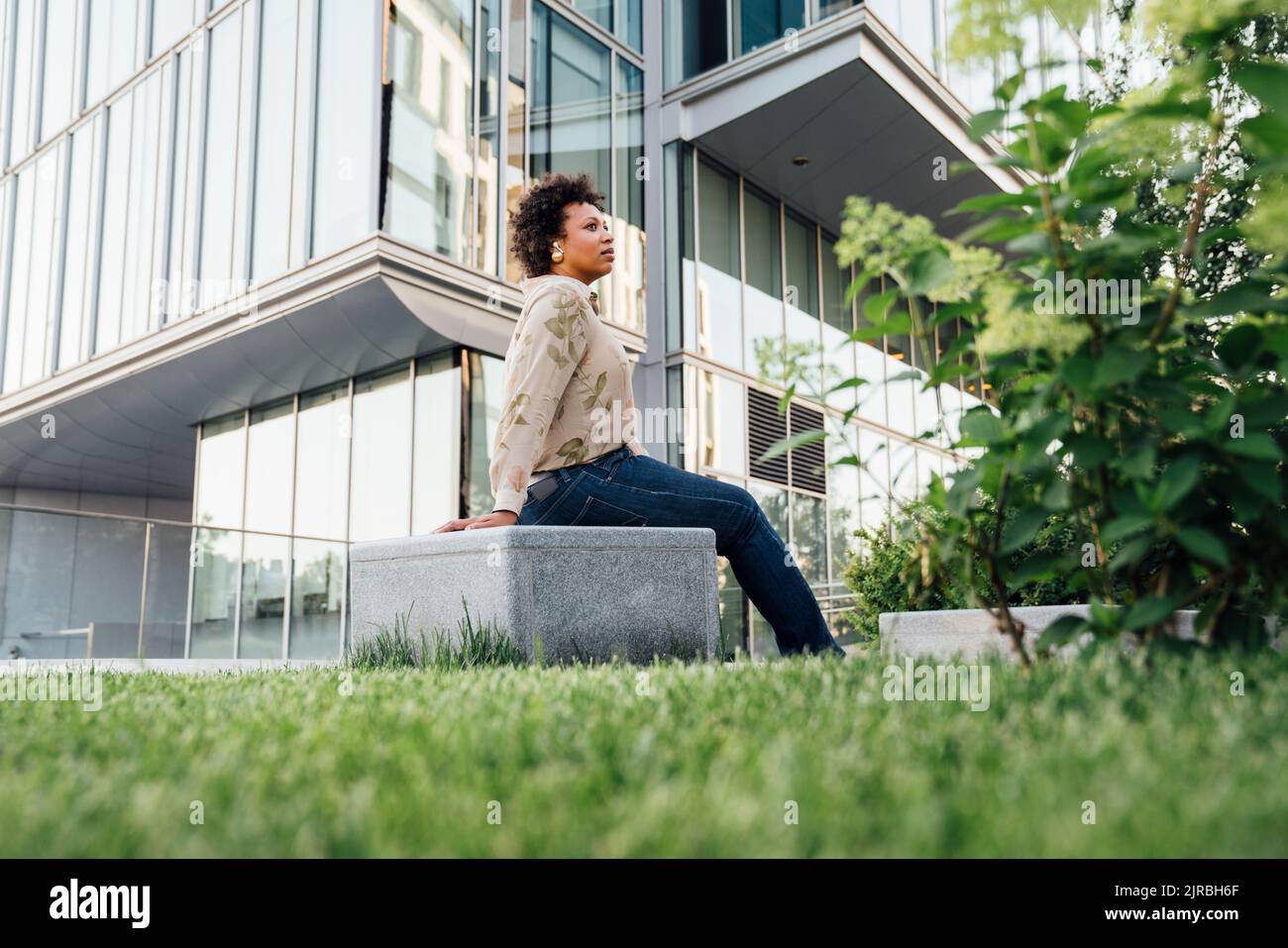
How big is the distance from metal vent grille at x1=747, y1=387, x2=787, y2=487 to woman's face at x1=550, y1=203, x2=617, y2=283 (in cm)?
972

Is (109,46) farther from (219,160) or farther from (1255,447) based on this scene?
(1255,447)

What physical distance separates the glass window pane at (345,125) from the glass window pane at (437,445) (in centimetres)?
194

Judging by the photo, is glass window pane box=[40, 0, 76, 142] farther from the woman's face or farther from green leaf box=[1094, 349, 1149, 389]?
green leaf box=[1094, 349, 1149, 389]

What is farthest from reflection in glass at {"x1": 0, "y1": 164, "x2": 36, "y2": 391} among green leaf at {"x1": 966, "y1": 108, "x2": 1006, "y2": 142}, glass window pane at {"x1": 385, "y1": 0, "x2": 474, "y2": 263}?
green leaf at {"x1": 966, "y1": 108, "x2": 1006, "y2": 142}

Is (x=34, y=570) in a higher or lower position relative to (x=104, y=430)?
lower

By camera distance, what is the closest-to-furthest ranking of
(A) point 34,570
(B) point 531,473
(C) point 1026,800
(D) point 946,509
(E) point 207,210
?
(C) point 1026,800
(D) point 946,509
(B) point 531,473
(A) point 34,570
(E) point 207,210

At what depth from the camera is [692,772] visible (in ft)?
5.04

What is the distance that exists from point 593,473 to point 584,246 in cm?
110

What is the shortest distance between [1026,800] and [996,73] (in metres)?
1.86

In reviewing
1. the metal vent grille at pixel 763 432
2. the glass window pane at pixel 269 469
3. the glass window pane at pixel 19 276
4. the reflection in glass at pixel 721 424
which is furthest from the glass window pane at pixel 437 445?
the glass window pane at pixel 19 276

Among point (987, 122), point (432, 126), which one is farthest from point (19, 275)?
point (987, 122)

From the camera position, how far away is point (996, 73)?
2.48 meters

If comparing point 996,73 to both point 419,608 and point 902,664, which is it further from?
point 419,608
